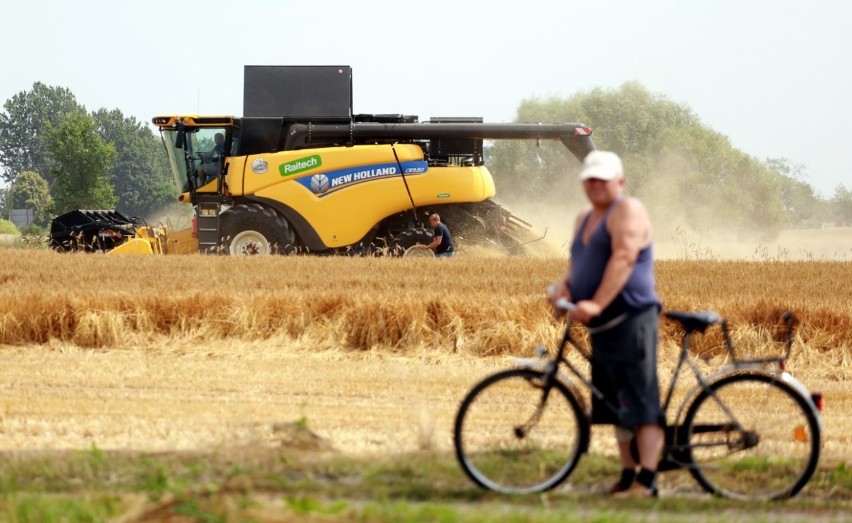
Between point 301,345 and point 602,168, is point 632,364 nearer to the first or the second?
point 602,168

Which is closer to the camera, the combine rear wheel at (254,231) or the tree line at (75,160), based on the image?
the combine rear wheel at (254,231)

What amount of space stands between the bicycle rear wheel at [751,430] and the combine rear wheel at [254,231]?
17.0m

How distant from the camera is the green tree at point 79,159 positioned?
220ft

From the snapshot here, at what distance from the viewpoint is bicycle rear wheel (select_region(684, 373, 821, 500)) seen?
6168mm

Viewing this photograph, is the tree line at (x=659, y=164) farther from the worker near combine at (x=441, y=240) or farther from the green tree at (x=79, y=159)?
the worker near combine at (x=441, y=240)

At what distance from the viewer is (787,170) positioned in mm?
84625

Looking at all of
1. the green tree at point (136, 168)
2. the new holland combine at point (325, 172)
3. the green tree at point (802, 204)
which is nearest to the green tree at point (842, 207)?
the green tree at point (802, 204)

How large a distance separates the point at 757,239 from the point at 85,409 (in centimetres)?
5162

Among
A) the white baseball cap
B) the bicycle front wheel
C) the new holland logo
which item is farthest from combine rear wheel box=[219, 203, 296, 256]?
the white baseball cap

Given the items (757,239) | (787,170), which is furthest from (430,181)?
(787,170)

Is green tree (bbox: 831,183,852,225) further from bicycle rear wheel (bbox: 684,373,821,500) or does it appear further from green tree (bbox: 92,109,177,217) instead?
bicycle rear wheel (bbox: 684,373,821,500)

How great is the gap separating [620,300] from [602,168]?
2.09 feet

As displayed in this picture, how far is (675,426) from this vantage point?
6223 millimetres

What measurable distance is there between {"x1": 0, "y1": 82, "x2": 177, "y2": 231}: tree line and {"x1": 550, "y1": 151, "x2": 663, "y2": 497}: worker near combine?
64.2m
